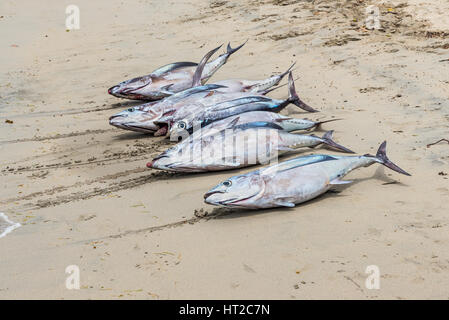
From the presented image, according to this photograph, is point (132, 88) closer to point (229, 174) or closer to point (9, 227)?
point (229, 174)

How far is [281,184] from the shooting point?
5.25 metres

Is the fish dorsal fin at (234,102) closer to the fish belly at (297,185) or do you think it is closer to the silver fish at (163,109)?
the silver fish at (163,109)

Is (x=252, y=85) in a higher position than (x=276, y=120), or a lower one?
higher

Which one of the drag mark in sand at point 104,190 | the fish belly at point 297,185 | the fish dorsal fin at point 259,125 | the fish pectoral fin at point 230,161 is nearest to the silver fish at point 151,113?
the drag mark in sand at point 104,190

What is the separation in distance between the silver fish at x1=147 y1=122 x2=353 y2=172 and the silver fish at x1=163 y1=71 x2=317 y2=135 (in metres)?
0.70

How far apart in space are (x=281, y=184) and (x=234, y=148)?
1.03 metres

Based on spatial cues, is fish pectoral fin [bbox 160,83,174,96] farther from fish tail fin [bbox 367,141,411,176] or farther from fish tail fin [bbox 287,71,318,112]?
fish tail fin [bbox 367,141,411,176]

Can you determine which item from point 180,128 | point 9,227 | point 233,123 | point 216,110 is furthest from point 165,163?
point 9,227

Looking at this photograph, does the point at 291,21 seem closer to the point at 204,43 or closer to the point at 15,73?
the point at 204,43

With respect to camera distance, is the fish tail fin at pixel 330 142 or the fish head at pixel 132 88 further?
the fish head at pixel 132 88

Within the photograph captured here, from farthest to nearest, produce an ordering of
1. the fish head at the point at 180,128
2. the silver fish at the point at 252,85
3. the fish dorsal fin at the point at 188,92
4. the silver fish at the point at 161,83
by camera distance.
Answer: the silver fish at the point at 161,83, the silver fish at the point at 252,85, the fish dorsal fin at the point at 188,92, the fish head at the point at 180,128

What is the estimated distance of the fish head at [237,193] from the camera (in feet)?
16.9

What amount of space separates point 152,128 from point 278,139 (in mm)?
1741

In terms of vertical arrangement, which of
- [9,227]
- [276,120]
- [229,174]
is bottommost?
[9,227]
